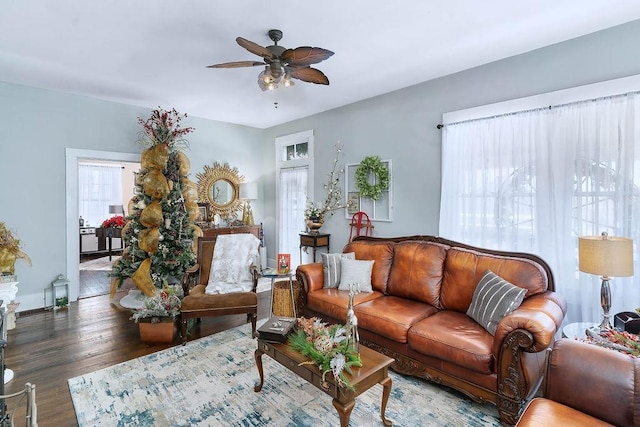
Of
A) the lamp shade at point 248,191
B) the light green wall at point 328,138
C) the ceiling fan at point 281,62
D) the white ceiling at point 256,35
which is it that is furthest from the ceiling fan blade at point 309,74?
the lamp shade at point 248,191

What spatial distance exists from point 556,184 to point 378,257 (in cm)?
184

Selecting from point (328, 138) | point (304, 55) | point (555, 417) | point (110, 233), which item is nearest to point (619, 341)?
point (555, 417)

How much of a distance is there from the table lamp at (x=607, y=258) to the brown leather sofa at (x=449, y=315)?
354 millimetres

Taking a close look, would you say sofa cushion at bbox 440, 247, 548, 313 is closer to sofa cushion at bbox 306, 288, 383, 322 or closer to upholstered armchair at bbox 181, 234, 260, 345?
sofa cushion at bbox 306, 288, 383, 322

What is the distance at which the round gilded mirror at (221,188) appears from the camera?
574 cm

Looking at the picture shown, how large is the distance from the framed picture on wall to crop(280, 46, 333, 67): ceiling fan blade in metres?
2.42

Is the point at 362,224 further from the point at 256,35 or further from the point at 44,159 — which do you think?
the point at 44,159

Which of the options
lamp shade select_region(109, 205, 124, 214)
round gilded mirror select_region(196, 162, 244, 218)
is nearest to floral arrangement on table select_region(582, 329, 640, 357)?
round gilded mirror select_region(196, 162, 244, 218)

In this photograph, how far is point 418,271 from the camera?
324 cm

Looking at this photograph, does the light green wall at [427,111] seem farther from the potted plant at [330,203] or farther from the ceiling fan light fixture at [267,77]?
the ceiling fan light fixture at [267,77]

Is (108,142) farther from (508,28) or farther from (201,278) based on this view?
(508,28)

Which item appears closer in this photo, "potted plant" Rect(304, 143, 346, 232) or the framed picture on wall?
the framed picture on wall

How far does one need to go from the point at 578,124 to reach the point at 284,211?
4511mm

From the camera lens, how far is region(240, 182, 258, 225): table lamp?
232 inches
